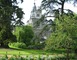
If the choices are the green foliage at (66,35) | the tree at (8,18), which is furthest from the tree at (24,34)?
the green foliage at (66,35)

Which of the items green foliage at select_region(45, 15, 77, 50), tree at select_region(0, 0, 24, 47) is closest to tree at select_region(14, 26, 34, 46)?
tree at select_region(0, 0, 24, 47)

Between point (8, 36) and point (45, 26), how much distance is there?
24.3 feet

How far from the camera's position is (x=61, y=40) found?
24.4 m

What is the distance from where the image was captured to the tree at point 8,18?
38.9 meters

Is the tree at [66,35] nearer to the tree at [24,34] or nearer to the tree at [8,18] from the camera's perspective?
the tree at [8,18]

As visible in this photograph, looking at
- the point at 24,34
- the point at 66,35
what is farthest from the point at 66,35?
the point at 24,34

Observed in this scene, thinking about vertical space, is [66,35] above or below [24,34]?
above

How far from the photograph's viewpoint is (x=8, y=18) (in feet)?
129

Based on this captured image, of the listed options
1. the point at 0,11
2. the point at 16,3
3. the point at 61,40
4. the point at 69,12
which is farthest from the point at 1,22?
the point at 61,40

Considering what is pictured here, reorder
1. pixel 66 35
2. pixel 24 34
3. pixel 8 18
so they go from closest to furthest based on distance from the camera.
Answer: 1. pixel 66 35
2. pixel 8 18
3. pixel 24 34

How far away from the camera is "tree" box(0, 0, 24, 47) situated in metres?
38.9

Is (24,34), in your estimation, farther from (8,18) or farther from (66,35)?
(66,35)

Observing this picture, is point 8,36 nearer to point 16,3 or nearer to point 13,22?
point 13,22

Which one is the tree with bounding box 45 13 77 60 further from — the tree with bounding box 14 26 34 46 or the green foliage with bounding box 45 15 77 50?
the tree with bounding box 14 26 34 46
